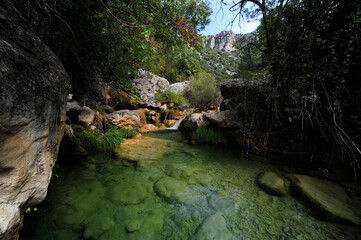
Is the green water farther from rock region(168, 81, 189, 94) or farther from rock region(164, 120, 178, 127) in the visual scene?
rock region(168, 81, 189, 94)

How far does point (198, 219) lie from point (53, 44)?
12.6ft

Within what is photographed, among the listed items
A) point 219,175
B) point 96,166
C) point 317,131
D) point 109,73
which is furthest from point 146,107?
point 317,131

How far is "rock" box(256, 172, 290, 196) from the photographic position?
241 cm

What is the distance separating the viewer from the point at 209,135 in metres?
5.42

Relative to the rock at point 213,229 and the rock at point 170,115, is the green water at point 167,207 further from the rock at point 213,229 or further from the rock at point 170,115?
the rock at point 170,115

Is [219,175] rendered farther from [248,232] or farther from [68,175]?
[68,175]

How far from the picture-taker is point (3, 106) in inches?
38.0

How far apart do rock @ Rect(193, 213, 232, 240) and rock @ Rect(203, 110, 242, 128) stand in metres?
3.09

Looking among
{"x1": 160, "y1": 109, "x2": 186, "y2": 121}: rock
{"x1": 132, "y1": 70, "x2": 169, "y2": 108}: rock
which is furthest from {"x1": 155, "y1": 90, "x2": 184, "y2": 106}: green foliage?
{"x1": 160, "y1": 109, "x2": 186, "y2": 121}: rock

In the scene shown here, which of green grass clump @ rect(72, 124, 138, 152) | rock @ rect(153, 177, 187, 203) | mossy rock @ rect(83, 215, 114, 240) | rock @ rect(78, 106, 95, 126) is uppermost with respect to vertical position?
rock @ rect(78, 106, 95, 126)

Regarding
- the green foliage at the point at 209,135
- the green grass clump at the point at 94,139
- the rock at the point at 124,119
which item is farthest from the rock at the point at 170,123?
the green grass clump at the point at 94,139

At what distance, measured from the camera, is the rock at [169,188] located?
93.2 inches

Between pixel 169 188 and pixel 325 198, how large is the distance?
7.73 feet

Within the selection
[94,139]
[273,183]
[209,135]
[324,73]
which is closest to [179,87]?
[209,135]
